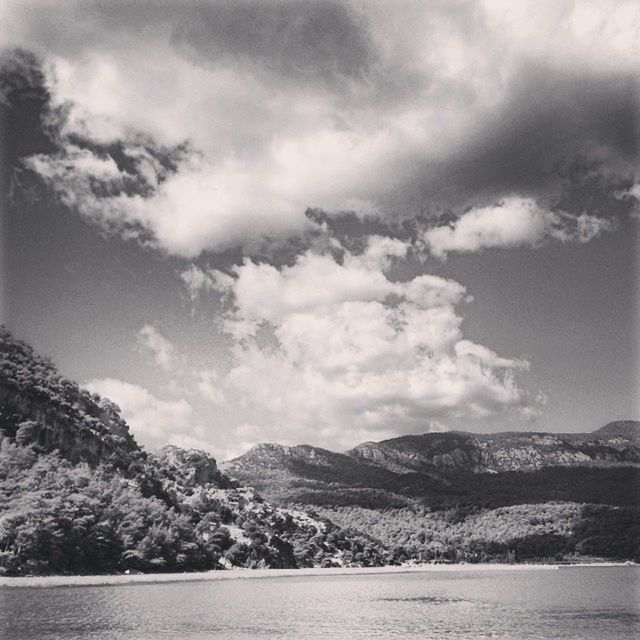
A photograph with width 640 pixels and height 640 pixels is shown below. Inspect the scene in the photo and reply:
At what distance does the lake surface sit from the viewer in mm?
43469

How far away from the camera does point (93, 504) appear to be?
103625 mm

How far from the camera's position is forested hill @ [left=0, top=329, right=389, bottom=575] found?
91469 mm

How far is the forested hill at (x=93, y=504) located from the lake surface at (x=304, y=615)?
1612 cm

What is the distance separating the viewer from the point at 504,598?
75.7 m

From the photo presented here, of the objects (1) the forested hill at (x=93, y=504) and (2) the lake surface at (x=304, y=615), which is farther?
(1) the forested hill at (x=93, y=504)

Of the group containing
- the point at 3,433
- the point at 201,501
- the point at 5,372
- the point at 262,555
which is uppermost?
the point at 5,372

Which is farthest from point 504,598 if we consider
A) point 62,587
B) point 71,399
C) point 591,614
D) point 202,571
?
point 71,399

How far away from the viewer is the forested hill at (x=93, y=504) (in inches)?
3601

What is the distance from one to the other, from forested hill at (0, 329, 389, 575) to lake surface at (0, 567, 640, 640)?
52.9ft

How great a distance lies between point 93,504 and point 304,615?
56897 mm

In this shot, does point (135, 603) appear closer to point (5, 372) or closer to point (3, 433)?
point (3, 433)

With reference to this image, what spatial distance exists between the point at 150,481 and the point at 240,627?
382ft

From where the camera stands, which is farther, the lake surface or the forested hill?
the forested hill

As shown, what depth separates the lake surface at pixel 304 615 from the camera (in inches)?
1711
